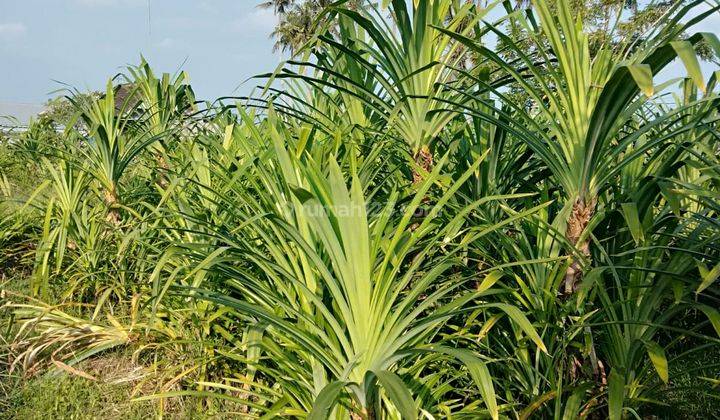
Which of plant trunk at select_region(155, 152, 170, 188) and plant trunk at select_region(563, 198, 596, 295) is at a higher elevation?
plant trunk at select_region(155, 152, 170, 188)

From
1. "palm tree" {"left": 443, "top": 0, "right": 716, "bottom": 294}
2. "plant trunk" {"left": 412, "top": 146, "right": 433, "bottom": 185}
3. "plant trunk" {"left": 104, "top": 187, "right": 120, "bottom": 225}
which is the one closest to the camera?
"palm tree" {"left": 443, "top": 0, "right": 716, "bottom": 294}

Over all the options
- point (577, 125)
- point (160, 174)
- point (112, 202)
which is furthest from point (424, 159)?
point (112, 202)

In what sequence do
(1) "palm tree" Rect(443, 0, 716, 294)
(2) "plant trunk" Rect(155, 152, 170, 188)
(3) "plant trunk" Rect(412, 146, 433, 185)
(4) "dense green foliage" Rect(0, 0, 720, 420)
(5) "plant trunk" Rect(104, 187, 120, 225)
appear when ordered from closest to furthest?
1. (4) "dense green foliage" Rect(0, 0, 720, 420)
2. (1) "palm tree" Rect(443, 0, 716, 294)
3. (3) "plant trunk" Rect(412, 146, 433, 185)
4. (2) "plant trunk" Rect(155, 152, 170, 188)
5. (5) "plant trunk" Rect(104, 187, 120, 225)

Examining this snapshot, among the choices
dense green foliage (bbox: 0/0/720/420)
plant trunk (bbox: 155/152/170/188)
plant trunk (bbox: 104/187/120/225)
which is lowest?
dense green foliage (bbox: 0/0/720/420)

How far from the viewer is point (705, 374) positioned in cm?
194

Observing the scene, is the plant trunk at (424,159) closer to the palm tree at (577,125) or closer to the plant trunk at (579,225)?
the palm tree at (577,125)

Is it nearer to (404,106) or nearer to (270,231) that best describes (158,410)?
(270,231)

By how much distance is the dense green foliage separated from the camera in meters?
1.29

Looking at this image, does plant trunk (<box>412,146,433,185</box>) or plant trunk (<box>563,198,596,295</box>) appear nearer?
plant trunk (<box>563,198,596,295</box>)

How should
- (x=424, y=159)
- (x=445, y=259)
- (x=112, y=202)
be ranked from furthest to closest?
1. (x=112, y=202)
2. (x=424, y=159)
3. (x=445, y=259)

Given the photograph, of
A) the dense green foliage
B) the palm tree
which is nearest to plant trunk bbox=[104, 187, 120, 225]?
the dense green foliage

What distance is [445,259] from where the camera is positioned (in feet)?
4.56

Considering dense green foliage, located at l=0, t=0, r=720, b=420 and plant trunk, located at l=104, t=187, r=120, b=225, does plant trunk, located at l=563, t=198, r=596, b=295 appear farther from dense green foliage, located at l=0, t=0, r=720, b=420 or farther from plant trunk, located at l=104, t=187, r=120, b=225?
plant trunk, located at l=104, t=187, r=120, b=225

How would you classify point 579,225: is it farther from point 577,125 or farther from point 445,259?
point 445,259
